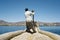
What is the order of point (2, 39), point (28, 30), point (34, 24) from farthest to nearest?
point (34, 24)
point (28, 30)
point (2, 39)

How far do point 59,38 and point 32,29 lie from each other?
17.8ft

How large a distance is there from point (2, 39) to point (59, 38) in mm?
3110

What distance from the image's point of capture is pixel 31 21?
15516mm

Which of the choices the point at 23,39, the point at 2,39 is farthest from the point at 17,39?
the point at 2,39

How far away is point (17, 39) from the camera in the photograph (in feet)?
38.3

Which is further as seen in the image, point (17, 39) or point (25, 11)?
point (25, 11)

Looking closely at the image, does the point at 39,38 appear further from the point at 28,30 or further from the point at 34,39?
the point at 28,30

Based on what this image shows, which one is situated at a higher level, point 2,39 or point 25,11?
point 25,11

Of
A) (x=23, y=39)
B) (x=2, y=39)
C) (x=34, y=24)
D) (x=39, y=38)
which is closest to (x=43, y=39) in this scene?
(x=39, y=38)

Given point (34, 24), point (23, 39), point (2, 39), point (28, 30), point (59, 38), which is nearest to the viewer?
point (2, 39)

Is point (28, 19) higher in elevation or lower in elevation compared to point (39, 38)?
higher

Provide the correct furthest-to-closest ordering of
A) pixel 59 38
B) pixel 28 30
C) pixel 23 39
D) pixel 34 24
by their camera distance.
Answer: pixel 34 24 → pixel 28 30 → pixel 23 39 → pixel 59 38

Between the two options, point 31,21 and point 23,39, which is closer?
point 23,39

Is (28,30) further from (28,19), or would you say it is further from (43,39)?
(43,39)
